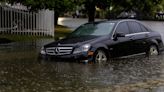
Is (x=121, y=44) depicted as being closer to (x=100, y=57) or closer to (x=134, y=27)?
(x=100, y=57)

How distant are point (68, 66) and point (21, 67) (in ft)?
4.47

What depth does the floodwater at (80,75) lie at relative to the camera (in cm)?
1055

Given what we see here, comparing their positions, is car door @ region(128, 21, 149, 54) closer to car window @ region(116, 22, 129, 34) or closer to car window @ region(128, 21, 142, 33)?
car window @ region(128, 21, 142, 33)

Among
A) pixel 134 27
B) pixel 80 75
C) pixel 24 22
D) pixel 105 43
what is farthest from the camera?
pixel 24 22

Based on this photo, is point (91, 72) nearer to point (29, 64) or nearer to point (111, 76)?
point (111, 76)

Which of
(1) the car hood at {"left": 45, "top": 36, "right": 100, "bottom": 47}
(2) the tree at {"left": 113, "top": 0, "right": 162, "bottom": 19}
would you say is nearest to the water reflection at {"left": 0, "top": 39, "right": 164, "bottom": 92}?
(1) the car hood at {"left": 45, "top": 36, "right": 100, "bottom": 47}

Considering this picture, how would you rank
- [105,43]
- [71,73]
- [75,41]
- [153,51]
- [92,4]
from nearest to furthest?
[71,73]
[75,41]
[105,43]
[153,51]
[92,4]

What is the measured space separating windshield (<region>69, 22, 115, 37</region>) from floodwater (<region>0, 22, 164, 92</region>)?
1007 mm

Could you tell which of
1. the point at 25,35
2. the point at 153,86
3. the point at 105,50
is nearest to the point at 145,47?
the point at 105,50

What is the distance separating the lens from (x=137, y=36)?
16500 mm

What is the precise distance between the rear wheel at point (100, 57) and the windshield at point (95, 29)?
768 millimetres

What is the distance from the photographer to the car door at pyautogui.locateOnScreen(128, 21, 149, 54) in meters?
16.3

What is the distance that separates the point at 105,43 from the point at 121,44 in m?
0.82

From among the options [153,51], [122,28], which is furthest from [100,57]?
[153,51]
